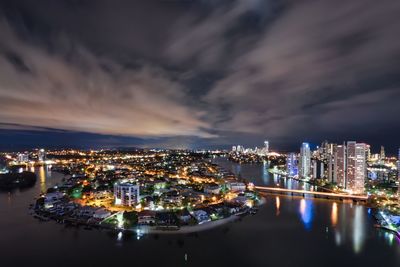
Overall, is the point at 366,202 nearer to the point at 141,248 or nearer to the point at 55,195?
the point at 141,248

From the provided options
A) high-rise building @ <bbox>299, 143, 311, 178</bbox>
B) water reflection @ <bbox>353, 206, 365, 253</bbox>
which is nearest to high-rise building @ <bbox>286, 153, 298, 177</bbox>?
high-rise building @ <bbox>299, 143, 311, 178</bbox>

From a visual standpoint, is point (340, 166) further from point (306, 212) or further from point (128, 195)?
point (128, 195)

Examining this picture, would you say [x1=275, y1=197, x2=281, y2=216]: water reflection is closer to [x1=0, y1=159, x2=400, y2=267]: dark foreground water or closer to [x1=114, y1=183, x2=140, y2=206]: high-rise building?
[x1=0, y1=159, x2=400, y2=267]: dark foreground water

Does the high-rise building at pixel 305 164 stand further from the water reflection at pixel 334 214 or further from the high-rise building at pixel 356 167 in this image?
the water reflection at pixel 334 214

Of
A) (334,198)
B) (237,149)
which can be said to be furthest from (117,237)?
(237,149)

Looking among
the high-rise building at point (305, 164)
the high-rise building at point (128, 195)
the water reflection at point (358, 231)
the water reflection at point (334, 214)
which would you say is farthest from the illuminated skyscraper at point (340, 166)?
the high-rise building at point (128, 195)

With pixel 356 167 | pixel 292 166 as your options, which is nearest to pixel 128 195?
pixel 356 167
